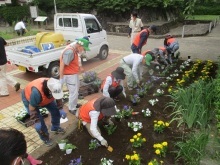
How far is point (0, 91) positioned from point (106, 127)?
3657mm

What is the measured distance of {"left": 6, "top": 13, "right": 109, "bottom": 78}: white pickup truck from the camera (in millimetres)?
6902

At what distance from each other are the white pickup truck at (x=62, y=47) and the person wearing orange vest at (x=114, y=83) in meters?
1.84

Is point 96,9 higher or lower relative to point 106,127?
higher

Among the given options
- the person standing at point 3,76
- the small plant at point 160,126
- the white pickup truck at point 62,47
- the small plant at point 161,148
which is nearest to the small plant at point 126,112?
the small plant at point 160,126

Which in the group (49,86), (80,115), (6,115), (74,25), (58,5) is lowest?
(6,115)

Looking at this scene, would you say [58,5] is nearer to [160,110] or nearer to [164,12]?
[164,12]

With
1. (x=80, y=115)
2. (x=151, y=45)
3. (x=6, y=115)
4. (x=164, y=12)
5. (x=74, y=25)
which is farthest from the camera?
(x=164, y=12)

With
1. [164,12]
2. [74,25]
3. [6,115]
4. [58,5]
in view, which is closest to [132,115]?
[6,115]

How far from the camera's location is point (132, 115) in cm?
489

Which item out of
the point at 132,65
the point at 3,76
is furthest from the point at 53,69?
the point at 132,65

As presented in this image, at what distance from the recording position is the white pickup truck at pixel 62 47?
690cm

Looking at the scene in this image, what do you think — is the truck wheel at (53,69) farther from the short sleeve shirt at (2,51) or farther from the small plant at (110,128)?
the small plant at (110,128)

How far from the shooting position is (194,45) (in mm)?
12031

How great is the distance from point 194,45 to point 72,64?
8999mm
